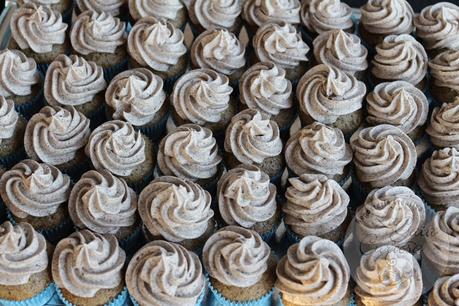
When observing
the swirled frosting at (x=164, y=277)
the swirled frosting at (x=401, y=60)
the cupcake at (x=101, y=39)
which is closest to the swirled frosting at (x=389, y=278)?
the swirled frosting at (x=164, y=277)

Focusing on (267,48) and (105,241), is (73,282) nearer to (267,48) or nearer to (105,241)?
(105,241)

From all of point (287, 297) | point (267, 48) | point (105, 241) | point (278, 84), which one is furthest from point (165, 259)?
point (267, 48)

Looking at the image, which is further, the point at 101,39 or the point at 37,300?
the point at 101,39

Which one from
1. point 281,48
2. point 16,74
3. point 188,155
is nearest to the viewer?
point 188,155

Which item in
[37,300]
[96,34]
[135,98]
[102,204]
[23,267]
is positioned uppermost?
[96,34]

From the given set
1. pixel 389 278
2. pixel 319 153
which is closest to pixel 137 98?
pixel 319 153

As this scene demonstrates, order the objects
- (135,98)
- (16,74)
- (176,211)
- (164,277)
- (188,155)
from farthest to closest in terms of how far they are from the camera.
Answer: (16,74), (135,98), (188,155), (176,211), (164,277)

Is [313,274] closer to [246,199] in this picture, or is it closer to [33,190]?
[246,199]
